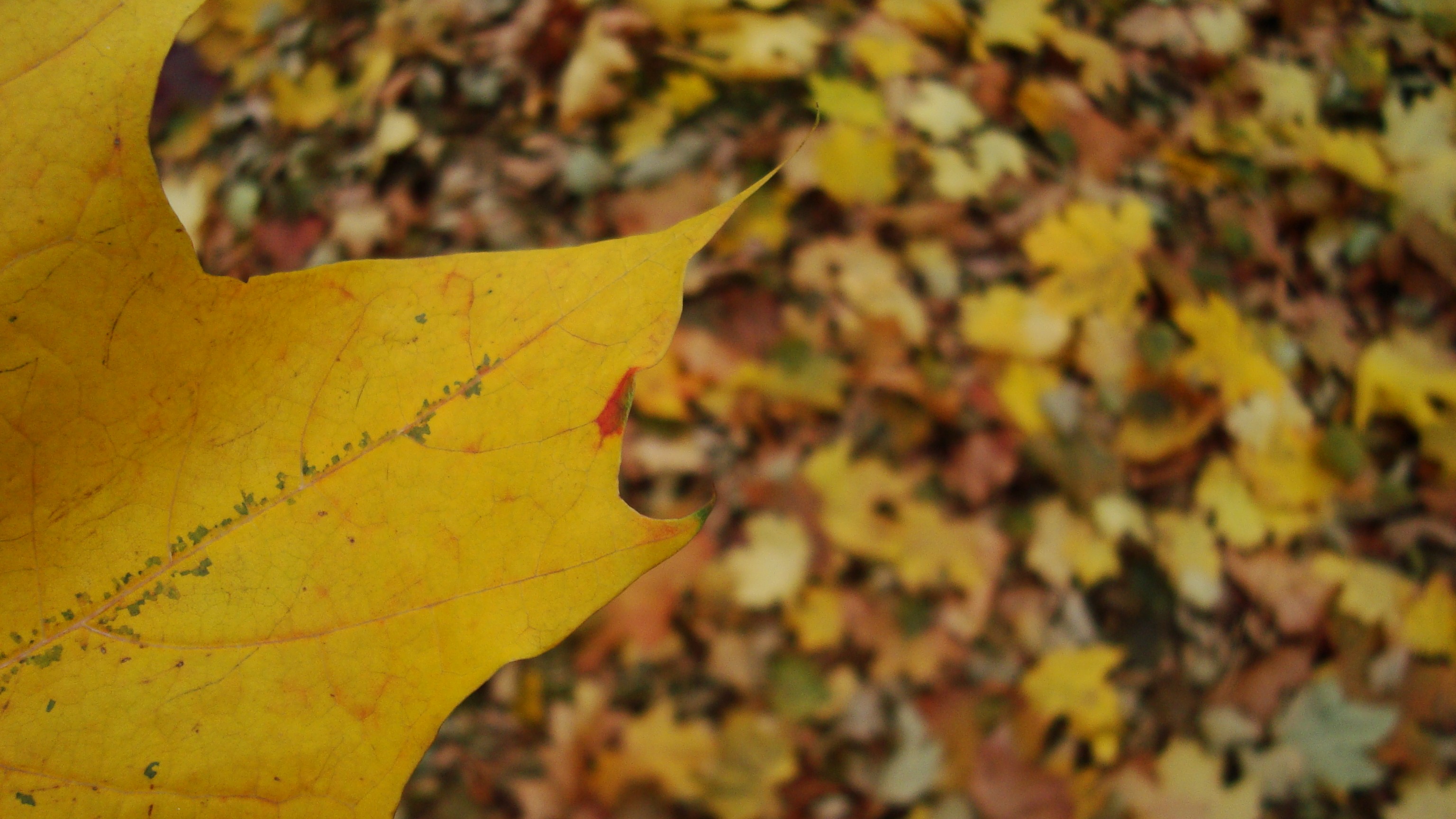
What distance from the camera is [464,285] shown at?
1.69ft

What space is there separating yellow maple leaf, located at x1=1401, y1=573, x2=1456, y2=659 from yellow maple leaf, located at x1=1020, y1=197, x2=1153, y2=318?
58 centimetres

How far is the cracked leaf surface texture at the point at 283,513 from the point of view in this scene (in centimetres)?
51

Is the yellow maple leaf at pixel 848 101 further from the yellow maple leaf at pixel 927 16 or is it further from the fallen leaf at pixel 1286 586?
the fallen leaf at pixel 1286 586

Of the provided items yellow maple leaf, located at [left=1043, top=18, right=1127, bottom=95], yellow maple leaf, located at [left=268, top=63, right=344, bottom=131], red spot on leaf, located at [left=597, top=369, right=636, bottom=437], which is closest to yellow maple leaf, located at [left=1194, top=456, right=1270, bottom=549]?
yellow maple leaf, located at [left=1043, top=18, right=1127, bottom=95]

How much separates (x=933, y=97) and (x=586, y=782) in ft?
3.73

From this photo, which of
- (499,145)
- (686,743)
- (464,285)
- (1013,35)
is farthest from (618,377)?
(1013,35)

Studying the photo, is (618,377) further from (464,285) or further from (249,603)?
(249,603)

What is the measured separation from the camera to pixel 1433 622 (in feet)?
4.07

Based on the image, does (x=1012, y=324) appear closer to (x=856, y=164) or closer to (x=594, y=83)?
(x=856, y=164)

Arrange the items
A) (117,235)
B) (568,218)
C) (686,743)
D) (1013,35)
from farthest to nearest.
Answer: (1013,35) < (568,218) < (686,743) < (117,235)

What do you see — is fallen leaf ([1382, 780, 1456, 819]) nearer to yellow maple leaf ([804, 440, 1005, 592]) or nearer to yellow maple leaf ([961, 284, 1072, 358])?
yellow maple leaf ([804, 440, 1005, 592])

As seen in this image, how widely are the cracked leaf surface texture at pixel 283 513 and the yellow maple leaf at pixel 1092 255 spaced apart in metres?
0.97

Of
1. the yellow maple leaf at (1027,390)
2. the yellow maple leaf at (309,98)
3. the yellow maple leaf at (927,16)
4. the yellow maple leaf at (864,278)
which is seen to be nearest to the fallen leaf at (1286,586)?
the yellow maple leaf at (1027,390)

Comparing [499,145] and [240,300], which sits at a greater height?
[240,300]
